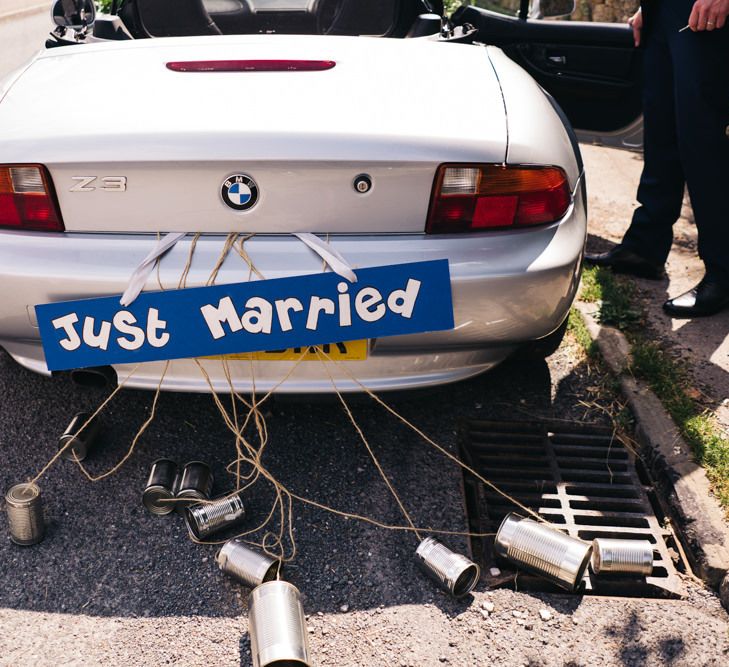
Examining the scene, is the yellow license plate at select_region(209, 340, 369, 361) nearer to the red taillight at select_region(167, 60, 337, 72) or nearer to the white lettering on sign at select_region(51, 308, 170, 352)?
the white lettering on sign at select_region(51, 308, 170, 352)

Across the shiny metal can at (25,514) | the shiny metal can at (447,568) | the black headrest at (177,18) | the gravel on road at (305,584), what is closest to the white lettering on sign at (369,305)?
the gravel on road at (305,584)

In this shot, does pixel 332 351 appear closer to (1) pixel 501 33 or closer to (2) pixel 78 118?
(2) pixel 78 118

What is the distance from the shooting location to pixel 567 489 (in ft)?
9.57

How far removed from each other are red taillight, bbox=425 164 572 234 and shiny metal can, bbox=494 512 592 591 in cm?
91

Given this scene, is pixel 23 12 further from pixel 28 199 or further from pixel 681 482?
pixel 681 482

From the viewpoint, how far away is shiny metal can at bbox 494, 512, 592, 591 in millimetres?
2424

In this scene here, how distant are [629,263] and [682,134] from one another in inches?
31.3

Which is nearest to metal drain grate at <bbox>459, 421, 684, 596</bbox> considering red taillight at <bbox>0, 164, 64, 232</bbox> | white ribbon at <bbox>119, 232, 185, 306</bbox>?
white ribbon at <bbox>119, 232, 185, 306</bbox>

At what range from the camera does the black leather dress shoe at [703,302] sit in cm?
397

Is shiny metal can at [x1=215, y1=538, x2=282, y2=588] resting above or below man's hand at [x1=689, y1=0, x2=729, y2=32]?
below

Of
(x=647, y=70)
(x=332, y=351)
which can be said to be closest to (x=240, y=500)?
(x=332, y=351)

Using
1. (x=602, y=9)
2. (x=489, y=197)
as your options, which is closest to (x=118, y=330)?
(x=489, y=197)

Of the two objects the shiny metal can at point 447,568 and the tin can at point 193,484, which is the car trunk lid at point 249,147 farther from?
the shiny metal can at point 447,568

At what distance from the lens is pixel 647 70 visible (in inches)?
163
